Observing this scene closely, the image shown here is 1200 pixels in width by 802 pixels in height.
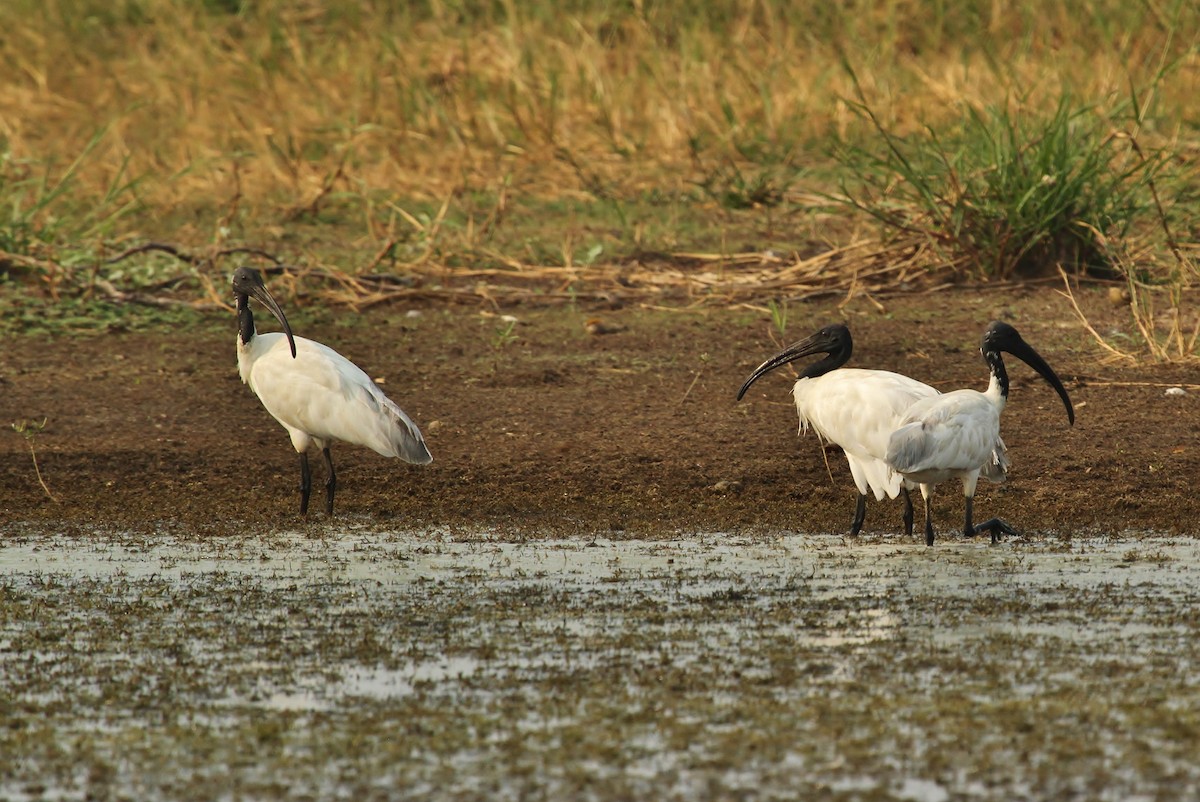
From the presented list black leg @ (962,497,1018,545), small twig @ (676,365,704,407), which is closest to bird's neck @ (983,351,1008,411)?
black leg @ (962,497,1018,545)

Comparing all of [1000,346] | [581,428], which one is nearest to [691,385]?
[581,428]

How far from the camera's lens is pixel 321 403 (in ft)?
23.1

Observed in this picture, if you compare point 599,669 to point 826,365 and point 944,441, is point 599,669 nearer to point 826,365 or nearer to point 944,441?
point 944,441

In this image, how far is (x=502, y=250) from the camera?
10.6 metres

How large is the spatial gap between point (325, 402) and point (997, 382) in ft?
7.97

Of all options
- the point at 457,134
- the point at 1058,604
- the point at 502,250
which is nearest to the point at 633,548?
the point at 1058,604

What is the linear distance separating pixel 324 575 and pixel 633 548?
102cm

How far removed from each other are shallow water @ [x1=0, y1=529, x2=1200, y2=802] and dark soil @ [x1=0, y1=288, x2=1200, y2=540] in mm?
519

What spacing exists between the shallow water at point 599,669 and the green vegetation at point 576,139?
141 inches

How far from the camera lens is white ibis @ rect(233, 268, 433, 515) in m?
6.89

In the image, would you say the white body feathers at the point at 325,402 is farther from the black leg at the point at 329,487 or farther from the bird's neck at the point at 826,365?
the bird's neck at the point at 826,365

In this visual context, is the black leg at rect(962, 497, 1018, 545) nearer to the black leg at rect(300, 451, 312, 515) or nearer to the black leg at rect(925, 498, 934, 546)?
the black leg at rect(925, 498, 934, 546)

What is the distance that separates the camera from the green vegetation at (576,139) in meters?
9.41

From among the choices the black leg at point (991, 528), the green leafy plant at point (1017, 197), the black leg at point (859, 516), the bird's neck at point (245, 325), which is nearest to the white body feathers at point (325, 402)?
the bird's neck at point (245, 325)
